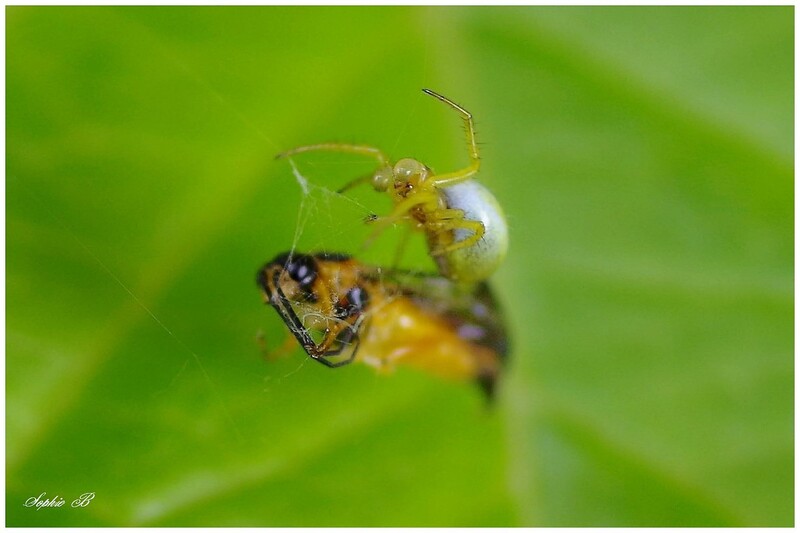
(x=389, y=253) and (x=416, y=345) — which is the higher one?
(x=389, y=253)

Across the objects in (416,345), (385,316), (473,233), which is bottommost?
(416,345)

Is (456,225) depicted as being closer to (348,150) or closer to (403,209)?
(403,209)

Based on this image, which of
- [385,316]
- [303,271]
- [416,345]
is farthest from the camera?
[416,345]

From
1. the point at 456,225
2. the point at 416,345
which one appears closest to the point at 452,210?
the point at 456,225

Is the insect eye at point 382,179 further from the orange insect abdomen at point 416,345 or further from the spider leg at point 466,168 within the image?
the orange insect abdomen at point 416,345

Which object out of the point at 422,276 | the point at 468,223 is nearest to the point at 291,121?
the point at 422,276

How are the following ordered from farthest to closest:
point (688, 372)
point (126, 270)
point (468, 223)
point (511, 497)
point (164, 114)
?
point (688, 372) < point (511, 497) < point (164, 114) < point (126, 270) < point (468, 223)

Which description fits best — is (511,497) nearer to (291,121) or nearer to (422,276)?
(422,276)
